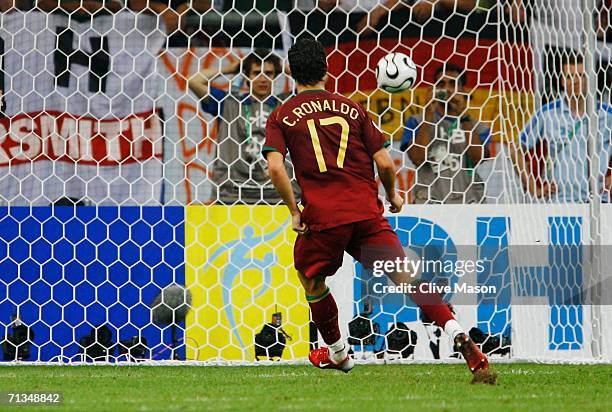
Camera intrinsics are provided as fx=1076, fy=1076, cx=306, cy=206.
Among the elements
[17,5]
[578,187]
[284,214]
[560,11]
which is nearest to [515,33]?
[560,11]

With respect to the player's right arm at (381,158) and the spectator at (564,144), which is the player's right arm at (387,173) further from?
the spectator at (564,144)

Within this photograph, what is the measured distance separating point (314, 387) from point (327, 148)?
3.67ft

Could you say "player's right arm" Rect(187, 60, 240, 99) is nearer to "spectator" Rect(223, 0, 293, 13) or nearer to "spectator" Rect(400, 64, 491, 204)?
"spectator" Rect(223, 0, 293, 13)

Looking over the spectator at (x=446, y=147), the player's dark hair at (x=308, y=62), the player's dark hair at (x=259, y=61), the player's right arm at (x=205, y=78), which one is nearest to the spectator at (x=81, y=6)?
the player's right arm at (x=205, y=78)

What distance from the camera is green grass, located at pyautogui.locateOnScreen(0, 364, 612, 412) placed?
4.26 m

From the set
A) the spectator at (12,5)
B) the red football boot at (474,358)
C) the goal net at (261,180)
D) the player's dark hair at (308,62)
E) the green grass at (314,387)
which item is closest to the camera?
the green grass at (314,387)

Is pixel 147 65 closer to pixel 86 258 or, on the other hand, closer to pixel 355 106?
pixel 86 258

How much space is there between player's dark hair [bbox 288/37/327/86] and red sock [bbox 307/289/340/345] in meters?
1.06

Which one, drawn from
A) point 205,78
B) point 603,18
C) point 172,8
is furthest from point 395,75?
point 603,18

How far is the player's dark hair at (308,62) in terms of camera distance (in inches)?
199

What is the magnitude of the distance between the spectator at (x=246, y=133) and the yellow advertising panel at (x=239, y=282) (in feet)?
2.08

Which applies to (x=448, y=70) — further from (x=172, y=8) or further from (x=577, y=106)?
(x=172, y=8)

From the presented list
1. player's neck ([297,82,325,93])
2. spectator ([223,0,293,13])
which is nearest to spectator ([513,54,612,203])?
spectator ([223,0,293,13])

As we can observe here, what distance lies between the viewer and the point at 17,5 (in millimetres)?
7867
